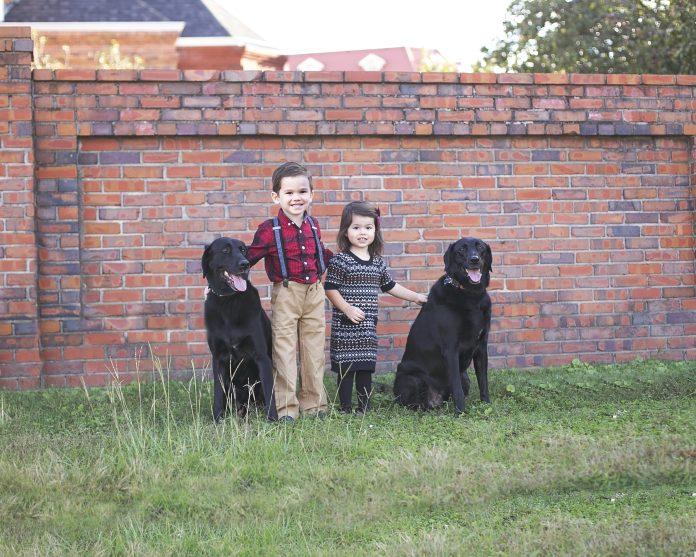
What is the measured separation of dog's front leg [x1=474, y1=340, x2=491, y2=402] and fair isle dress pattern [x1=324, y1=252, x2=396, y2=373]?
64cm

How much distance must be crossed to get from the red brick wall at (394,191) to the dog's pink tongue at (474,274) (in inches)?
65.0

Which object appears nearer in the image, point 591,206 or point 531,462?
point 531,462

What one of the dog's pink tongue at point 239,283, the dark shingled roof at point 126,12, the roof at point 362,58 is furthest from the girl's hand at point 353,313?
the dark shingled roof at point 126,12

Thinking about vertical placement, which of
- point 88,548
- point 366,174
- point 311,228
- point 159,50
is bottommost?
point 88,548

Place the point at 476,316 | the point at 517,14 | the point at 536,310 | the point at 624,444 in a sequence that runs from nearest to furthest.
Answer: the point at 624,444
the point at 476,316
the point at 536,310
the point at 517,14

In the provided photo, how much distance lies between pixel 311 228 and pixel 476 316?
112 centimetres

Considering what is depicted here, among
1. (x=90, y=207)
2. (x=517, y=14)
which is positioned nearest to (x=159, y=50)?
(x=517, y=14)

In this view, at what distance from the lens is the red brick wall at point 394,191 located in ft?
20.7

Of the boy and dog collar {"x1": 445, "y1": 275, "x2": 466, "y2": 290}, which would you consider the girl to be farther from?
dog collar {"x1": 445, "y1": 275, "x2": 466, "y2": 290}

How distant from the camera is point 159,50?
18047mm

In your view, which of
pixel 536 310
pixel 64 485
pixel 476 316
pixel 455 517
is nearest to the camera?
pixel 455 517

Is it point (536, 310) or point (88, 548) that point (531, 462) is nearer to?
point (88, 548)

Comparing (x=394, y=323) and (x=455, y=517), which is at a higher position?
(x=394, y=323)

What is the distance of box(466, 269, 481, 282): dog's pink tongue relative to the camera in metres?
5.01
